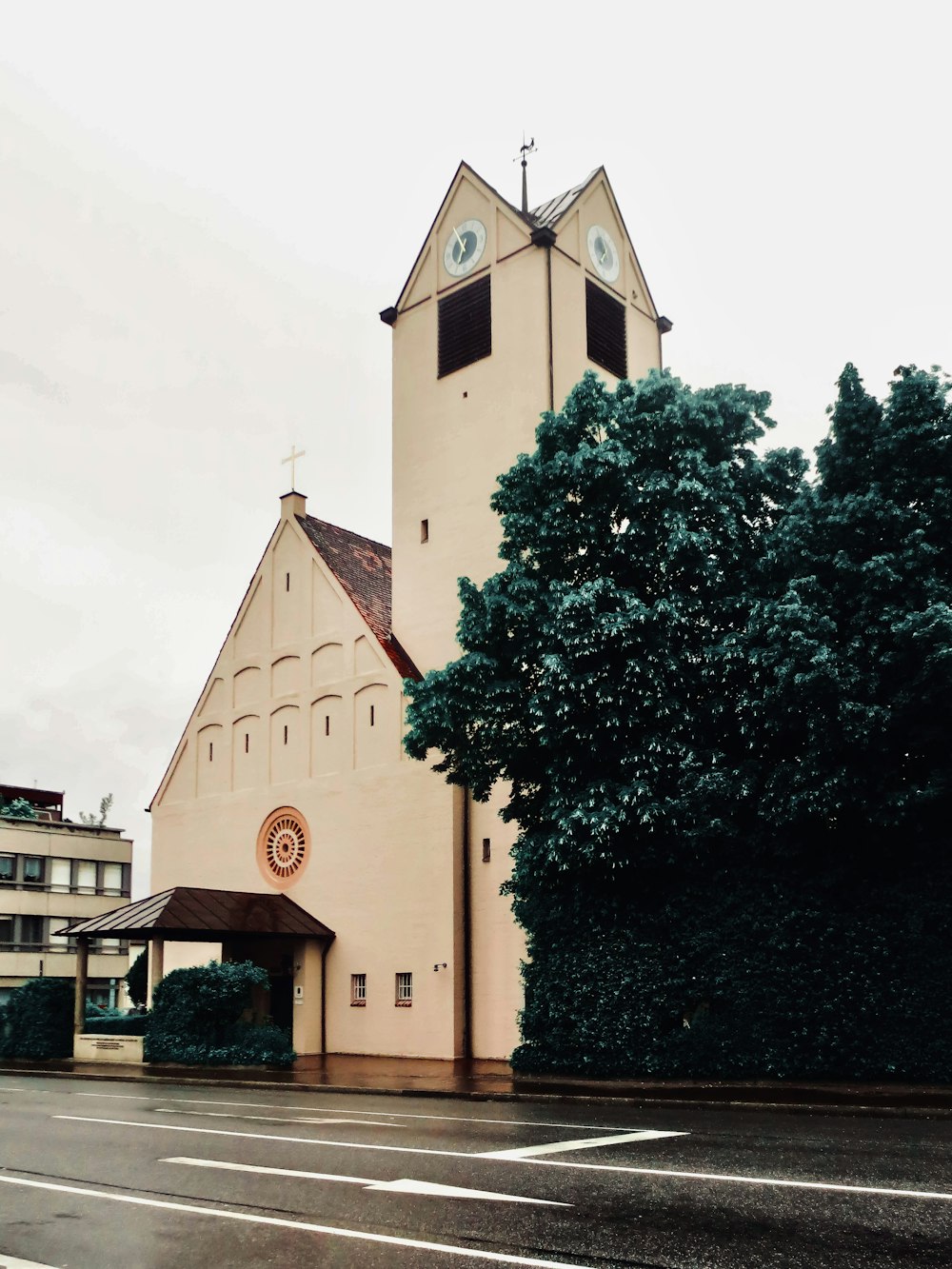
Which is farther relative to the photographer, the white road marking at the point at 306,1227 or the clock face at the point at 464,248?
the clock face at the point at 464,248

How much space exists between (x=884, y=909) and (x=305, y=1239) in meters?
15.2

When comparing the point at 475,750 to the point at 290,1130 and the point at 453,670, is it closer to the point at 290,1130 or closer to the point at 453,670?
the point at 453,670

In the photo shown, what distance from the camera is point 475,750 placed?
2442cm

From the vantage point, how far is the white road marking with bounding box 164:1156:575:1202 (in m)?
9.76

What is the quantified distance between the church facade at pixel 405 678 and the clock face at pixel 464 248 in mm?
82

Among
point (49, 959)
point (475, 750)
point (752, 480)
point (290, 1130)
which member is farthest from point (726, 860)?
point (49, 959)

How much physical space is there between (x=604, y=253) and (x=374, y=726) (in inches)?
619

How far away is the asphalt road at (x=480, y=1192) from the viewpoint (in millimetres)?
8016

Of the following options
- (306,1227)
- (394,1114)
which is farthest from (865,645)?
(306,1227)

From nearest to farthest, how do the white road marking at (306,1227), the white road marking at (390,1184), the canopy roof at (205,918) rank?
the white road marking at (306,1227)
the white road marking at (390,1184)
the canopy roof at (205,918)

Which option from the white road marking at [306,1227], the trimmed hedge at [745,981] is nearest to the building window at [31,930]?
the trimmed hedge at [745,981]

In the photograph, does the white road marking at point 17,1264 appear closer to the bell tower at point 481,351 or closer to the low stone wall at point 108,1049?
the low stone wall at point 108,1049

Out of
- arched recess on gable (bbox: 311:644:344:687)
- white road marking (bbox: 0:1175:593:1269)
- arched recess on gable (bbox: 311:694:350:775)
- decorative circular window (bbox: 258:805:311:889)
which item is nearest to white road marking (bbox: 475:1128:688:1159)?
white road marking (bbox: 0:1175:593:1269)

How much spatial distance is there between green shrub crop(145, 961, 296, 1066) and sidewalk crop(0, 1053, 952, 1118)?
563 mm
